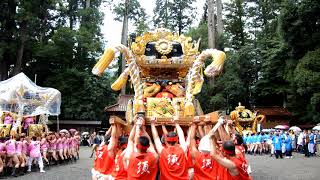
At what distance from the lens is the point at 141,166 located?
5.32 meters

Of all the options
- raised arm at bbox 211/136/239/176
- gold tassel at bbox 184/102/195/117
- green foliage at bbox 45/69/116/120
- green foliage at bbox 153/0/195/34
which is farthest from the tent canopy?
green foliage at bbox 153/0/195/34

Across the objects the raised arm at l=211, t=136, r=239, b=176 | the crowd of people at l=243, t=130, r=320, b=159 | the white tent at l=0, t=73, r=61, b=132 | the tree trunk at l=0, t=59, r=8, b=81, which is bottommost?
the crowd of people at l=243, t=130, r=320, b=159

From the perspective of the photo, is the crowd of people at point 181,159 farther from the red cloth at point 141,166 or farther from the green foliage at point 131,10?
the green foliage at point 131,10

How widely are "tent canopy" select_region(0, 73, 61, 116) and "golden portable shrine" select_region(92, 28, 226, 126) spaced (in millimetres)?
9551

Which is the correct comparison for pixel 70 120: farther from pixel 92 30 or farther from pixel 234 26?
pixel 234 26

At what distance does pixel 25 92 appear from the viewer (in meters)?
19.3

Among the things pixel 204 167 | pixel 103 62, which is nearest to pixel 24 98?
pixel 103 62

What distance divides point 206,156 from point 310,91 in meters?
21.0

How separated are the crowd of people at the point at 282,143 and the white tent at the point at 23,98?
1168 cm

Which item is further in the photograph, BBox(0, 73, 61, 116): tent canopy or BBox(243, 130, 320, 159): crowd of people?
BBox(243, 130, 320, 159): crowd of people

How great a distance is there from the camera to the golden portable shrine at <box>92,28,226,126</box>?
32.6ft

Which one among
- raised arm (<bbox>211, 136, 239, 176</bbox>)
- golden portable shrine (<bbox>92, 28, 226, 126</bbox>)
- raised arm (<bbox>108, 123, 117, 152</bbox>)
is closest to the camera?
raised arm (<bbox>211, 136, 239, 176</bbox>)

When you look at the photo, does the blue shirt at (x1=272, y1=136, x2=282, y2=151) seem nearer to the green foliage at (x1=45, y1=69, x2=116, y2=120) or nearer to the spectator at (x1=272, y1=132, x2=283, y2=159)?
the spectator at (x1=272, y1=132, x2=283, y2=159)

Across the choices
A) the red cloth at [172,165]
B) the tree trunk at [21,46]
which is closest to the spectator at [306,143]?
the red cloth at [172,165]
